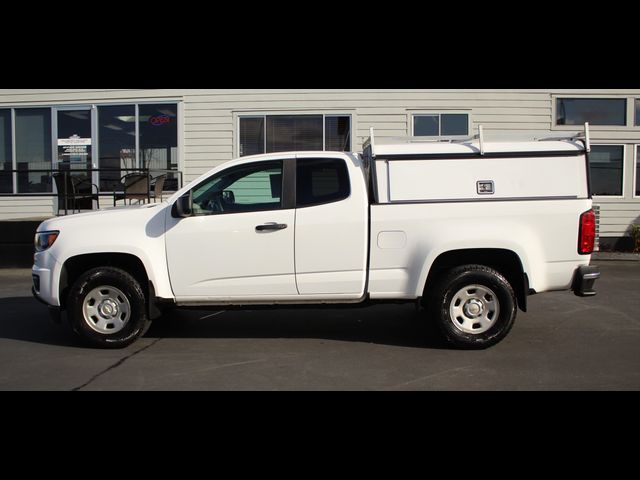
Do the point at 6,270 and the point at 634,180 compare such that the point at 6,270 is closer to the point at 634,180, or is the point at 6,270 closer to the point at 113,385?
the point at 113,385

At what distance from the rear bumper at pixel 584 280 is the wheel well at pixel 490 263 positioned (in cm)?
47

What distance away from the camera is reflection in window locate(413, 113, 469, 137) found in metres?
14.2

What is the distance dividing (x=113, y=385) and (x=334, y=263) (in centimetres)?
237

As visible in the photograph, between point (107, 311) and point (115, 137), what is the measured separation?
9.73 meters

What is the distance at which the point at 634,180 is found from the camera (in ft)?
46.3

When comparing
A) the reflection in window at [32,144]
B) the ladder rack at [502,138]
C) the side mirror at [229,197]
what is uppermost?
the reflection in window at [32,144]

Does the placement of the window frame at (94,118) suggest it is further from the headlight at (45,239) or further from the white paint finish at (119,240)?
the white paint finish at (119,240)

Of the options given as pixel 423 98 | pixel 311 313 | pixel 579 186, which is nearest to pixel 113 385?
pixel 311 313

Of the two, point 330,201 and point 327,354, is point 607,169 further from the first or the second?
point 327,354

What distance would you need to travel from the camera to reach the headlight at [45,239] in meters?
6.13

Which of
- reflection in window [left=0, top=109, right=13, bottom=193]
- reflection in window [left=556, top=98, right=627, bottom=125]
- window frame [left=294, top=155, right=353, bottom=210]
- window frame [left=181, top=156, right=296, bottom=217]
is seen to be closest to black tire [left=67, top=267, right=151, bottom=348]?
window frame [left=181, top=156, right=296, bottom=217]

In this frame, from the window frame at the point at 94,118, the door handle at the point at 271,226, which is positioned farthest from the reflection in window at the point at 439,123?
the door handle at the point at 271,226

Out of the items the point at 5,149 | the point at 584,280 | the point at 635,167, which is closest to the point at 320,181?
the point at 584,280

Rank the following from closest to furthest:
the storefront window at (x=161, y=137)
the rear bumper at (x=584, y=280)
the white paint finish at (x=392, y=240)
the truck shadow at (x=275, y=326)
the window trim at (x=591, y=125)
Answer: the rear bumper at (x=584, y=280) → the white paint finish at (x=392, y=240) → the truck shadow at (x=275, y=326) → the window trim at (x=591, y=125) → the storefront window at (x=161, y=137)
